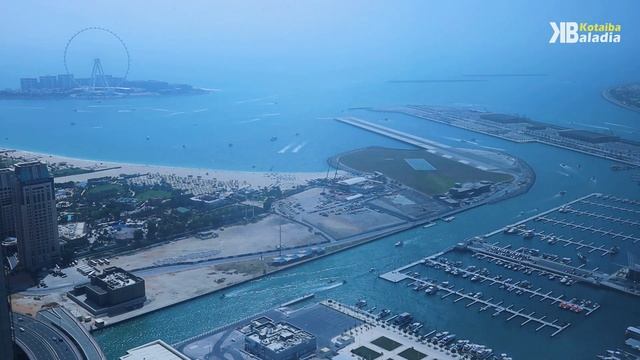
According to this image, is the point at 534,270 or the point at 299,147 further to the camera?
the point at 299,147

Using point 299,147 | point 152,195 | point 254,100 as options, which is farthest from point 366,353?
point 254,100

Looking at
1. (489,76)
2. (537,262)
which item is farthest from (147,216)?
(489,76)

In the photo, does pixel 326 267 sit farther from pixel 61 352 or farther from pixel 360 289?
pixel 61 352

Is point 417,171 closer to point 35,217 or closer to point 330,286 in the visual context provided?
point 330,286

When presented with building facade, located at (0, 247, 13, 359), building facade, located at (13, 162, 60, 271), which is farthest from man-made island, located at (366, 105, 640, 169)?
building facade, located at (0, 247, 13, 359)

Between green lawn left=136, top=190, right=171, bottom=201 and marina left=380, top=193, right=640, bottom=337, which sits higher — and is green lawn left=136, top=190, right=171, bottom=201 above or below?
above

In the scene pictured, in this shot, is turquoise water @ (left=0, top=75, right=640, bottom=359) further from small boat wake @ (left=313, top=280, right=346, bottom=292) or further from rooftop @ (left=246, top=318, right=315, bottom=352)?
rooftop @ (left=246, top=318, right=315, bottom=352)
